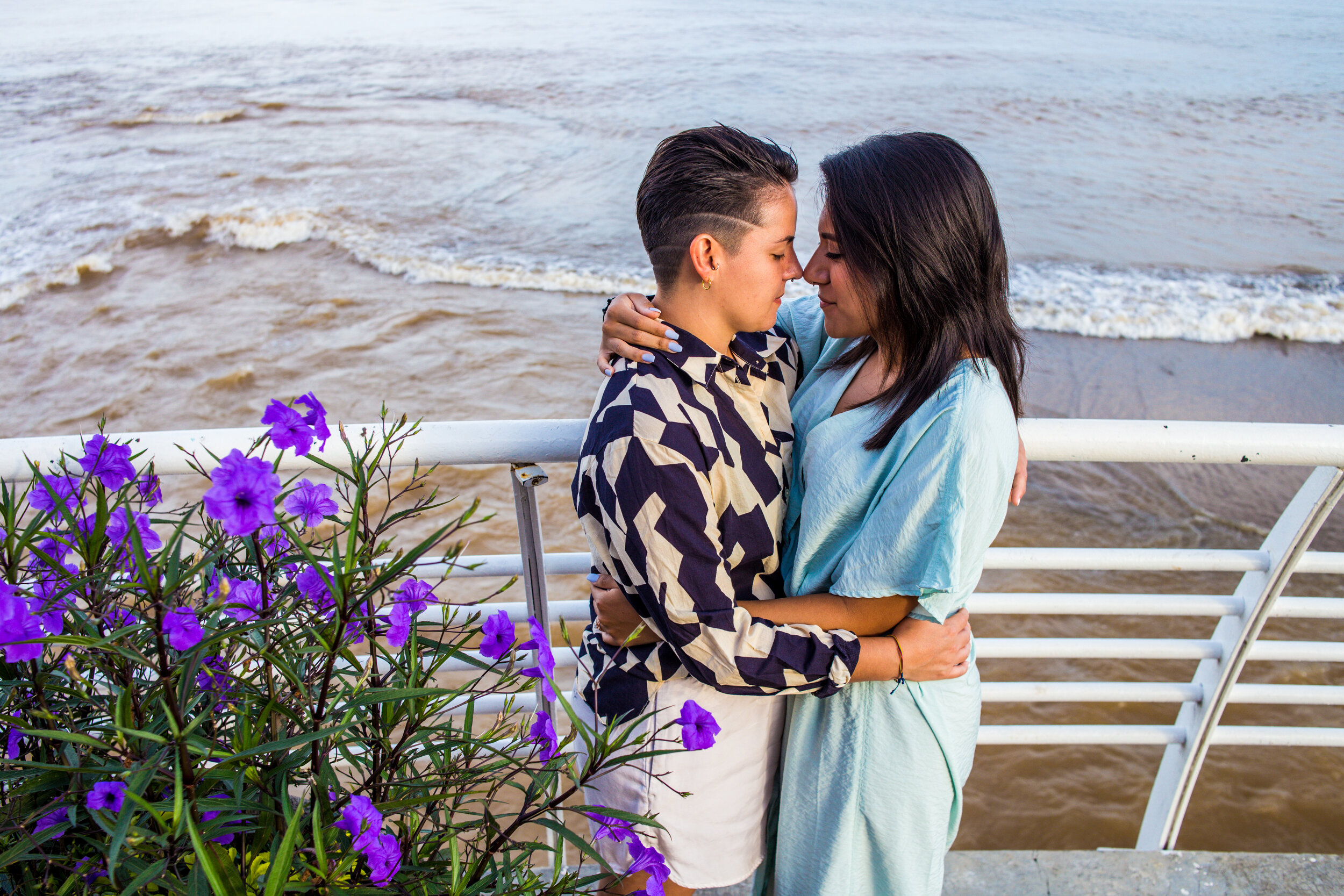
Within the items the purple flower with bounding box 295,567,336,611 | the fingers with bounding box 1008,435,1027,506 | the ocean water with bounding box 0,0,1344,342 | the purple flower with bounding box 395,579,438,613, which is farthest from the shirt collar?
the ocean water with bounding box 0,0,1344,342

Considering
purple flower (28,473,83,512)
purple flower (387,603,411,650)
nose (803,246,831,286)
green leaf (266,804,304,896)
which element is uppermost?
nose (803,246,831,286)

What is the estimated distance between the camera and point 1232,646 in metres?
1.79

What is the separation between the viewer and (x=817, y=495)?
56.4 inches

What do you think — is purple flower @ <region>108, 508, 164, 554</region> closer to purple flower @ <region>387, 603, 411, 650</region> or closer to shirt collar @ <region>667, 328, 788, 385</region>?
purple flower @ <region>387, 603, 411, 650</region>

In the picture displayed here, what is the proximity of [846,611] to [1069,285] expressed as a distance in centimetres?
804

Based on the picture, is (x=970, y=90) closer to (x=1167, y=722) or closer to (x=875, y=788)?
(x=1167, y=722)

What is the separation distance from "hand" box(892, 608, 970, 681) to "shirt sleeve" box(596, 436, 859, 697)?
0.44 feet

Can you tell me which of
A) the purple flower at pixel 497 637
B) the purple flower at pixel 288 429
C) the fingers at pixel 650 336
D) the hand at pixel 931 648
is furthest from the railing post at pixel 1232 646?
the purple flower at pixel 288 429

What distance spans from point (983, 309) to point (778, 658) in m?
0.70

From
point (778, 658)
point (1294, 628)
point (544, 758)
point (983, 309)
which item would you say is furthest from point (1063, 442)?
point (1294, 628)

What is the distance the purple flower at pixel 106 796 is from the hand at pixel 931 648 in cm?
106

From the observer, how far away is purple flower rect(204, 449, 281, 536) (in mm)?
760

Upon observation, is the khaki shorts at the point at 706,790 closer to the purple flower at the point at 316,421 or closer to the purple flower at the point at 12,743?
the purple flower at the point at 316,421

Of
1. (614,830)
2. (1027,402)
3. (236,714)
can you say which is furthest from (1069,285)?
(236,714)
